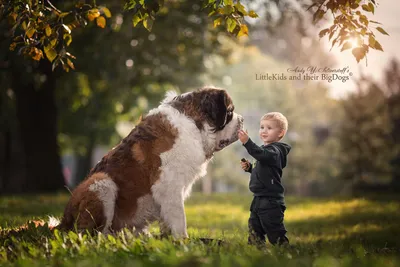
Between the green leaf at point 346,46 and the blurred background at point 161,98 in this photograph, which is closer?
the green leaf at point 346,46

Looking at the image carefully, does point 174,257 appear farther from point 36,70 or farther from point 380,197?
point 380,197

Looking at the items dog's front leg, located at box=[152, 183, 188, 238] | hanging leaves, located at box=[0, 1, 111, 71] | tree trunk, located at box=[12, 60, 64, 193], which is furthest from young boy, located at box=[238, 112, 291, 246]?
tree trunk, located at box=[12, 60, 64, 193]

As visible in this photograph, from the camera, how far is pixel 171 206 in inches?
222

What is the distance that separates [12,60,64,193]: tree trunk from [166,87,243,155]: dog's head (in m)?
10.1

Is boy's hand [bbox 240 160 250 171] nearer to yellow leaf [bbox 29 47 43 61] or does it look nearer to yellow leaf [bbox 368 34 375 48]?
yellow leaf [bbox 368 34 375 48]

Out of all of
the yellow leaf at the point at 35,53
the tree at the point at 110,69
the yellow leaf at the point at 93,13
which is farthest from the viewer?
the tree at the point at 110,69

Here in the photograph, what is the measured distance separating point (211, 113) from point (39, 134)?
10.6m

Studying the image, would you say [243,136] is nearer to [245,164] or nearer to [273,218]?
[245,164]

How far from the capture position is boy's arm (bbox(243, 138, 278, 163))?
576cm

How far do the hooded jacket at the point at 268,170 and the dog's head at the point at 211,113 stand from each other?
413 millimetres

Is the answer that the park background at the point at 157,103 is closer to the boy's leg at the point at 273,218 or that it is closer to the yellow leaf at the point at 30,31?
the boy's leg at the point at 273,218

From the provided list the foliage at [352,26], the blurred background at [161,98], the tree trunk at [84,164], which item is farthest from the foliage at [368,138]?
the foliage at [352,26]

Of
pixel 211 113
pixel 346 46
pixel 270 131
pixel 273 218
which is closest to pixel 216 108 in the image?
pixel 211 113

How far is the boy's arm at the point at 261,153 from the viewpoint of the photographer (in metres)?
5.76
